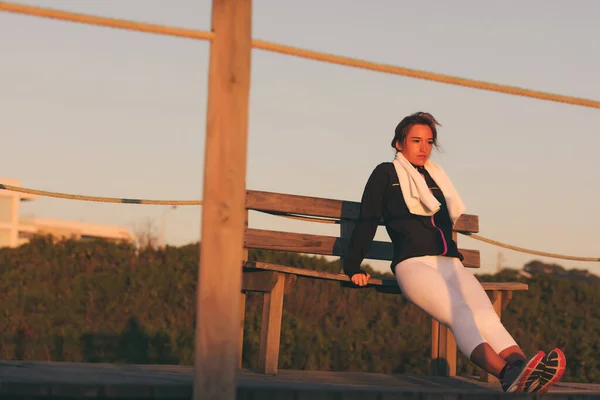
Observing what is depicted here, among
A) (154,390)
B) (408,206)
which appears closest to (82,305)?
(408,206)

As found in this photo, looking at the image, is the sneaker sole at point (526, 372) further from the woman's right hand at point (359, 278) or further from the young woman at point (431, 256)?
the woman's right hand at point (359, 278)

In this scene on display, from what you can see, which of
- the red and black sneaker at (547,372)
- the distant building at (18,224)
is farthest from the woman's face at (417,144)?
the distant building at (18,224)

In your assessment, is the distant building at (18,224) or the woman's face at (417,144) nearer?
the woman's face at (417,144)

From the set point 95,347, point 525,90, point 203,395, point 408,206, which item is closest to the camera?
point 203,395

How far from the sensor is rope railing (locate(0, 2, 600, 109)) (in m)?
2.86

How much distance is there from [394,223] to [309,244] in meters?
0.81

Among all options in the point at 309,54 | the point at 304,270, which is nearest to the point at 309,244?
the point at 304,270

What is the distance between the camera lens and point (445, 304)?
4203 millimetres

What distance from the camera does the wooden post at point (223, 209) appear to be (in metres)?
2.88

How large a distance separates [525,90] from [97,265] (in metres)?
7.14

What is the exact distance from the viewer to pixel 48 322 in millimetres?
9055

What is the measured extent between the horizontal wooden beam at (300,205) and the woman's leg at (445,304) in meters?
0.95

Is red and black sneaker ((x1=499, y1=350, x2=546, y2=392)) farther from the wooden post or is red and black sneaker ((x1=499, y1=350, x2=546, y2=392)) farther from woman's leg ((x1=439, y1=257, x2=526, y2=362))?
the wooden post

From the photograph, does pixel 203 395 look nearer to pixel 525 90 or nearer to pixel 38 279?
pixel 525 90
